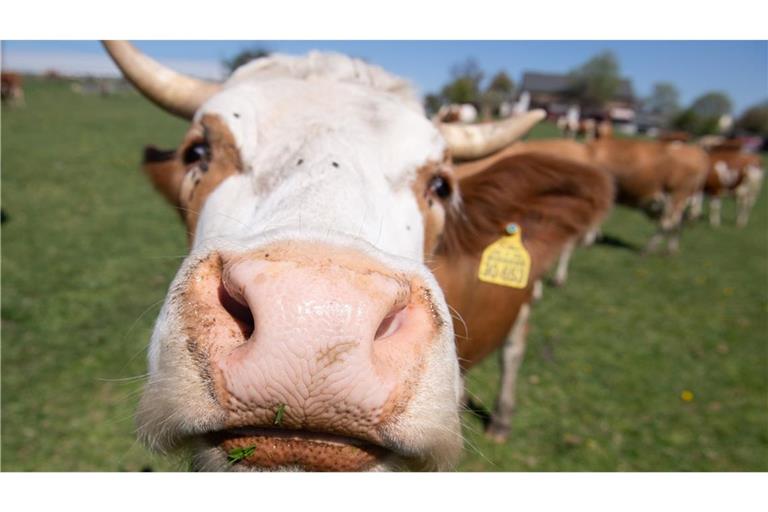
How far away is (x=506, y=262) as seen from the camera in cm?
286

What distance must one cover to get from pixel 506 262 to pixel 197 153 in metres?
1.80

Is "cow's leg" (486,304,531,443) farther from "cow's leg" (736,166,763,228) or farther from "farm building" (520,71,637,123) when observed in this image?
"farm building" (520,71,637,123)

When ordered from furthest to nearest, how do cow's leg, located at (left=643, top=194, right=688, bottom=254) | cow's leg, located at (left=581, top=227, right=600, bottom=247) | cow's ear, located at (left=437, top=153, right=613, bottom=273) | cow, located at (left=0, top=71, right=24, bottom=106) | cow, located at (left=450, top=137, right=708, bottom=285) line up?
cow, located at (left=0, top=71, right=24, bottom=106) < cow, located at (left=450, top=137, right=708, bottom=285) < cow's leg, located at (left=643, top=194, right=688, bottom=254) < cow's leg, located at (left=581, top=227, right=600, bottom=247) < cow's ear, located at (left=437, top=153, right=613, bottom=273)

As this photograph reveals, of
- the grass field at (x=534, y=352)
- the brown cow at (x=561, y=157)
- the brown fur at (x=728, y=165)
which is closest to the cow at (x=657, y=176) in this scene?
the brown cow at (x=561, y=157)

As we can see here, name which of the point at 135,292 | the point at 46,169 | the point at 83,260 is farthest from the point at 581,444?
the point at 46,169

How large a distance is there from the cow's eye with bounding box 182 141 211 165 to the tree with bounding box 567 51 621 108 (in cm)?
5642

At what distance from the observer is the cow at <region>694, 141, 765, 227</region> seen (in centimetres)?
1590

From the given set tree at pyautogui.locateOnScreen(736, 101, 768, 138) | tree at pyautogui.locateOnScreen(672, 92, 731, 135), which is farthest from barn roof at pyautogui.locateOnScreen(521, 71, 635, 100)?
tree at pyautogui.locateOnScreen(736, 101, 768, 138)

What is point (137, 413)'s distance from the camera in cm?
133

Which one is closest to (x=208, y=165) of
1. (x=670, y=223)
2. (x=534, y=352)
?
(x=534, y=352)

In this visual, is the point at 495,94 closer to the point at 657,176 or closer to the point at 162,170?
the point at 657,176

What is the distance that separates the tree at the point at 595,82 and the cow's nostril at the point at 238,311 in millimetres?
57318

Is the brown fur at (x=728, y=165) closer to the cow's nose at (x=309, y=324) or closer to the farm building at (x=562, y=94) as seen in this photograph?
the cow's nose at (x=309, y=324)

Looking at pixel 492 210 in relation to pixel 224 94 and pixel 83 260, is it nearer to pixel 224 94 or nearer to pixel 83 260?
pixel 224 94
